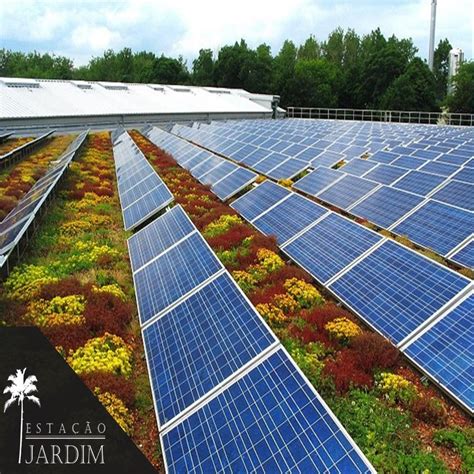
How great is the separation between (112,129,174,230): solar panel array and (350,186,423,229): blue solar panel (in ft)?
18.8

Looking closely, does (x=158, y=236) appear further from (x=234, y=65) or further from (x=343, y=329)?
(x=234, y=65)

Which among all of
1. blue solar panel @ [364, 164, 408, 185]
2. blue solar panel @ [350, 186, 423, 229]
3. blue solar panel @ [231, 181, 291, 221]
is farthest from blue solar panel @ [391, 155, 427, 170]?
blue solar panel @ [231, 181, 291, 221]

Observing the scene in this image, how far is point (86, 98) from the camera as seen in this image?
2194 inches

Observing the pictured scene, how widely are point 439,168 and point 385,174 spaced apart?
2.66m

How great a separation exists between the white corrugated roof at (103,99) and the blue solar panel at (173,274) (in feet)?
124

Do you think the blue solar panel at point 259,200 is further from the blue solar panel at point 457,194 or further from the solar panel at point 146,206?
the blue solar panel at point 457,194

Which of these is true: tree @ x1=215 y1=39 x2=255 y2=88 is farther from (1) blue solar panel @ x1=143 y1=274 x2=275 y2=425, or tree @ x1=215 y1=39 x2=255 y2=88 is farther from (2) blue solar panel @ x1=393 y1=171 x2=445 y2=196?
(1) blue solar panel @ x1=143 y1=274 x2=275 y2=425

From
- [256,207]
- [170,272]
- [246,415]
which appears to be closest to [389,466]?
[246,415]

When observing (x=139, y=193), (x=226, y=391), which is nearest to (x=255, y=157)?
(x=139, y=193)

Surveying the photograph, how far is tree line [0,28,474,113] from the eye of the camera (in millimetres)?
79438

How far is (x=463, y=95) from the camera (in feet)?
249

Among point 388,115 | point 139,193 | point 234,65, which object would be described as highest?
point 234,65

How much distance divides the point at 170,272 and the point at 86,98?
51.1 m

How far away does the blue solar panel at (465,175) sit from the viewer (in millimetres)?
17320
